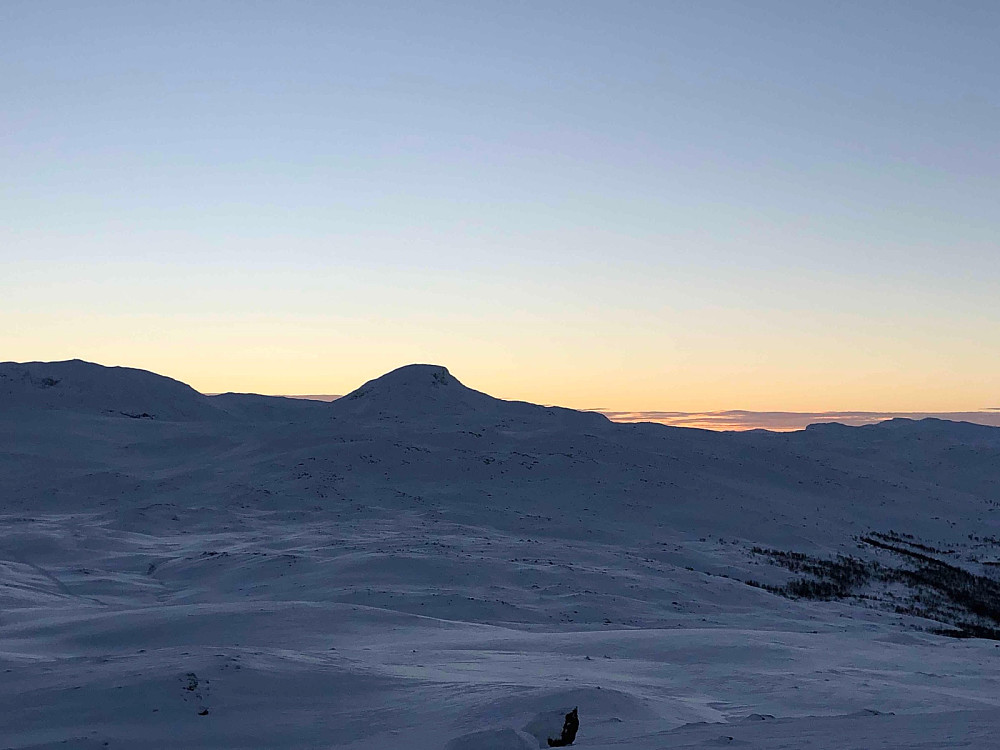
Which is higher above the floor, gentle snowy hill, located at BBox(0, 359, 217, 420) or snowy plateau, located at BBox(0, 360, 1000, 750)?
gentle snowy hill, located at BBox(0, 359, 217, 420)

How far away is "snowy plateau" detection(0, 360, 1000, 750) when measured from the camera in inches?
333

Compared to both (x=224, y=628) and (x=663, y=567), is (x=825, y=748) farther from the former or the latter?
(x=663, y=567)

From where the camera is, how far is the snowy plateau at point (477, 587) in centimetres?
845

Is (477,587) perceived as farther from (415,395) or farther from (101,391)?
(101,391)

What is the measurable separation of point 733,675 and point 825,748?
578 cm

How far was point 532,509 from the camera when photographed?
132 feet

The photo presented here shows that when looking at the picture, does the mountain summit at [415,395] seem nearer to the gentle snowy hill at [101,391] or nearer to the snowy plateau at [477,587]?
the snowy plateau at [477,587]

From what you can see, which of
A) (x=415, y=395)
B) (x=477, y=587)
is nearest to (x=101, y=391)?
(x=415, y=395)

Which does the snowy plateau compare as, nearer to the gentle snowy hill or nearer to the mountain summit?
the mountain summit

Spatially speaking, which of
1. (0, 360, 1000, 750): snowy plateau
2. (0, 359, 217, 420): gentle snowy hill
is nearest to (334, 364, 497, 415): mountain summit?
(0, 360, 1000, 750): snowy plateau

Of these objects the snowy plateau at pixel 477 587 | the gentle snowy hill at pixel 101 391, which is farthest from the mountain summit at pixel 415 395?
the gentle snowy hill at pixel 101 391

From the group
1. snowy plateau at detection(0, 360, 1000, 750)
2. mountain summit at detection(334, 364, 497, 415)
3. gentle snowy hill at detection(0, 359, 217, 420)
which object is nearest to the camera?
snowy plateau at detection(0, 360, 1000, 750)

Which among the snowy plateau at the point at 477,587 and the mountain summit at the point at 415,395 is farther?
the mountain summit at the point at 415,395

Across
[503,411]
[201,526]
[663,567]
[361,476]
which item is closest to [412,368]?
[503,411]
